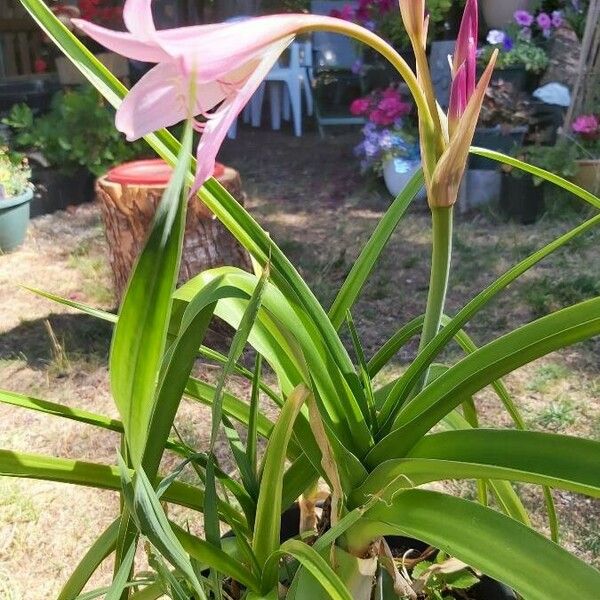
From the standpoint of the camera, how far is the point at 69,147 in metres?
4.22

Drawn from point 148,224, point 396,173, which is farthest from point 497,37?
point 148,224

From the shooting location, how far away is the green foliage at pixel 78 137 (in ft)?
13.9

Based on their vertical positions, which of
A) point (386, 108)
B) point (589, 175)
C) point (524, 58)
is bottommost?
point (589, 175)

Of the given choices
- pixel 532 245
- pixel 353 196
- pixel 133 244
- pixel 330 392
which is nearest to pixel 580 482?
pixel 330 392

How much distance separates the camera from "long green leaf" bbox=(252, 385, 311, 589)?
2.44 feet

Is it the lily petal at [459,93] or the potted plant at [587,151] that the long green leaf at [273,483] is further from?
the potted plant at [587,151]

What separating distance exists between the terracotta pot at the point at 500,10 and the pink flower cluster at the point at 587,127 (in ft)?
5.51

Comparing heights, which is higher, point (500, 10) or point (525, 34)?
point (500, 10)

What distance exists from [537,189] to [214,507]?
330 centimetres

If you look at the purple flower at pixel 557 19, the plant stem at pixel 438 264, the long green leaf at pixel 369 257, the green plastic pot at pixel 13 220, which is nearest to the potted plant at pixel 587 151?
the purple flower at pixel 557 19

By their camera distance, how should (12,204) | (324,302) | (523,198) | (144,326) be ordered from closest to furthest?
(144,326) < (324,302) < (12,204) < (523,198)

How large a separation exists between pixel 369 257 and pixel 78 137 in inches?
142

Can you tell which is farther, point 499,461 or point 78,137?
point 78,137

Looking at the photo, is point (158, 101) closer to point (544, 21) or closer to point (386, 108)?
point (386, 108)
